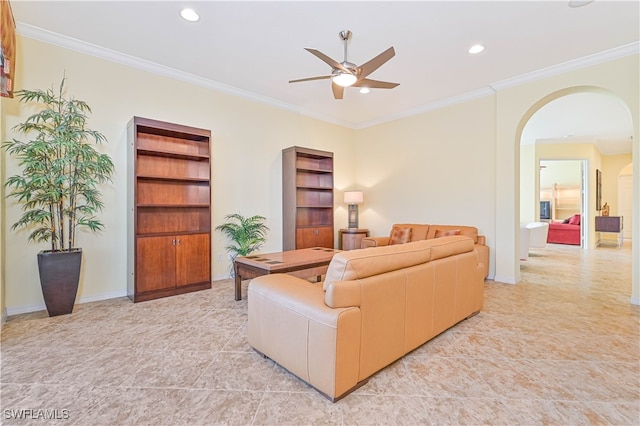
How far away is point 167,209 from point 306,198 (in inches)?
97.4

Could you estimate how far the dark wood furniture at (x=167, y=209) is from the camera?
334cm

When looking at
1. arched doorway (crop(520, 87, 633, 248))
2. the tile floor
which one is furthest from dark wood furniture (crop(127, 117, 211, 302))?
arched doorway (crop(520, 87, 633, 248))

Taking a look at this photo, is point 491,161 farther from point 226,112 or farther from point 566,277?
point 226,112

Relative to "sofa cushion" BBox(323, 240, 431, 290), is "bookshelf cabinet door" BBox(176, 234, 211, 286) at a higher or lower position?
lower

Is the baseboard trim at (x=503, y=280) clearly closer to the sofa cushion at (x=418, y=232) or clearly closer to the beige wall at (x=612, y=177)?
the sofa cushion at (x=418, y=232)

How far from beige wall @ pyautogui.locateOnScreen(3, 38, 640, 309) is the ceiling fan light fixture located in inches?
87.8

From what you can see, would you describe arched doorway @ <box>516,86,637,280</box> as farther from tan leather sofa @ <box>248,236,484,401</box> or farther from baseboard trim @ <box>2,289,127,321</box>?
baseboard trim @ <box>2,289,127,321</box>

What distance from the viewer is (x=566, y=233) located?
27.6ft

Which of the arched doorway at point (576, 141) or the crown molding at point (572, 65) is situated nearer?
the crown molding at point (572, 65)

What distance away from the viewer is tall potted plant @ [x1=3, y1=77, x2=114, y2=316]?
2.77 m

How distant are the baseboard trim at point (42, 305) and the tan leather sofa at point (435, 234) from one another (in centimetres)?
360

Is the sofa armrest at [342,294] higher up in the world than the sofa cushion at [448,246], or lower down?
lower down

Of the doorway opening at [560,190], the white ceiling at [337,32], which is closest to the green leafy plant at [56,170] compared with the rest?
the white ceiling at [337,32]

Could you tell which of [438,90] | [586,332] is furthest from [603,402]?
[438,90]
